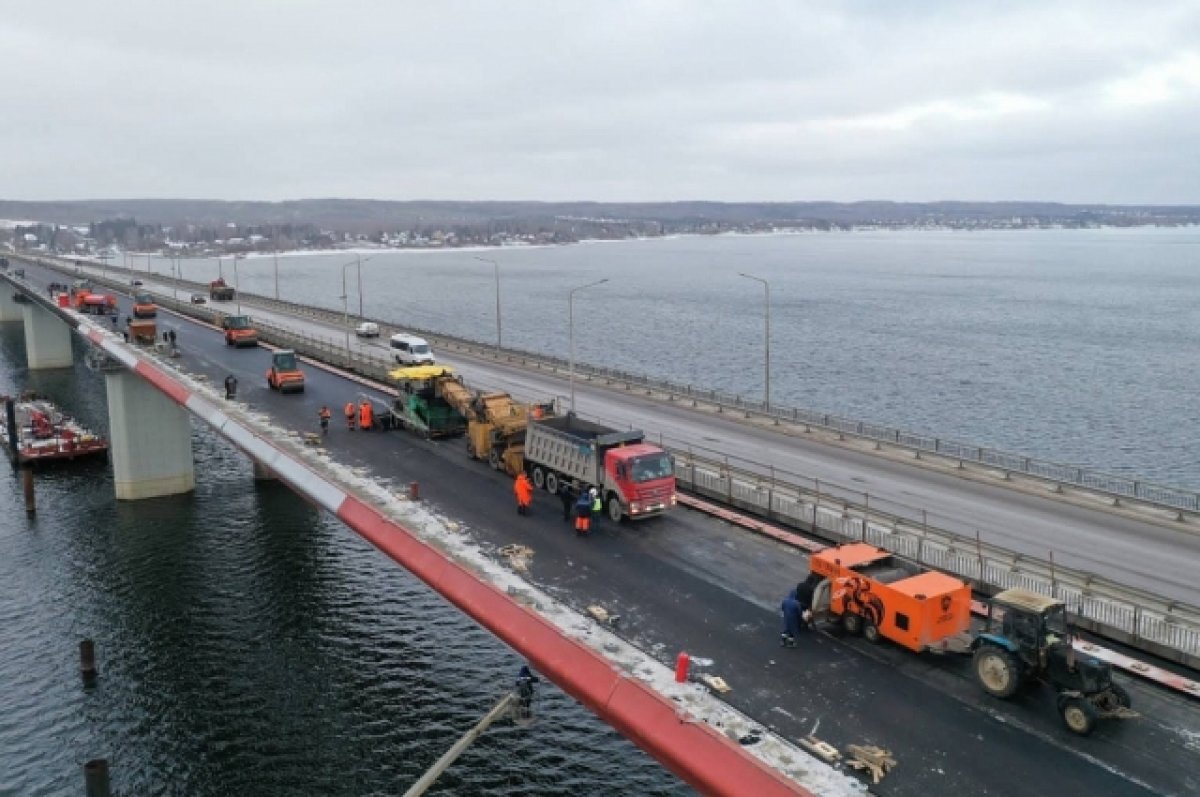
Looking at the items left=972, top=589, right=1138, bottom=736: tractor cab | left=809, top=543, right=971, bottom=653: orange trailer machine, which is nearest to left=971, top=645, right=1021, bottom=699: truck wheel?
left=972, top=589, right=1138, bottom=736: tractor cab

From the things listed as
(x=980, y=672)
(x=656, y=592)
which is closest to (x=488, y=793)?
(x=656, y=592)

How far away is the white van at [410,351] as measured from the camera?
69062mm

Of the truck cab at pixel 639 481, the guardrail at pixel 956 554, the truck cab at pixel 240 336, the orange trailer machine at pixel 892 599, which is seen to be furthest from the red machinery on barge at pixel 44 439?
the orange trailer machine at pixel 892 599

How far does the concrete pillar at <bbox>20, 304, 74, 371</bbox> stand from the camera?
110 metres

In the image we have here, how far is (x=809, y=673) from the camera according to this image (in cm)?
2127

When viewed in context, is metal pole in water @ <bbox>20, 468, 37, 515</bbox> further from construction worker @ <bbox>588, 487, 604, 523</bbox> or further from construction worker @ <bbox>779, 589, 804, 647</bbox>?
construction worker @ <bbox>779, 589, 804, 647</bbox>

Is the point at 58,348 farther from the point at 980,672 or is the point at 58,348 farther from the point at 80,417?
the point at 980,672

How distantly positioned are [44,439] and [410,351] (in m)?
26.0

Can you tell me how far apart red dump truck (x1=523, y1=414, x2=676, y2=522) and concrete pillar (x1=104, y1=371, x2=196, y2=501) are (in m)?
35.3

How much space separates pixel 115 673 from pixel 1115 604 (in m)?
33.6

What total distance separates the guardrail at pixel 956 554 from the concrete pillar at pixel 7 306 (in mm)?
144829

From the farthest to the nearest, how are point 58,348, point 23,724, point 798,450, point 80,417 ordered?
1. point 58,348
2. point 80,417
3. point 798,450
4. point 23,724

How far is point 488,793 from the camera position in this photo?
28.8m

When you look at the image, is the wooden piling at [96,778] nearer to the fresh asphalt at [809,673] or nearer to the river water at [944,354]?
the fresh asphalt at [809,673]
